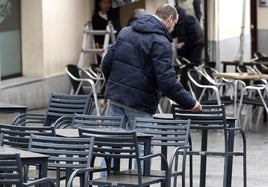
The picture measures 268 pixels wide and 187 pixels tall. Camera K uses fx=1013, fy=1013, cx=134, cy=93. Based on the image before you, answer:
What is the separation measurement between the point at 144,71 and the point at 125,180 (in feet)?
5.71

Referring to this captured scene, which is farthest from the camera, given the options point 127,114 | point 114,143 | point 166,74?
point 127,114

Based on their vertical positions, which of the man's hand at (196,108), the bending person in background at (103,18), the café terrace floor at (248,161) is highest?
the bending person in background at (103,18)

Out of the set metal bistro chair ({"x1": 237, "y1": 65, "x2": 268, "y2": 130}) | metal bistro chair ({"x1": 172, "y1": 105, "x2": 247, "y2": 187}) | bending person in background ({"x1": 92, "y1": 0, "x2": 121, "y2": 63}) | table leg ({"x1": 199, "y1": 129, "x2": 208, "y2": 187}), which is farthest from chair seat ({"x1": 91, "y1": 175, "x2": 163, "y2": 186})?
bending person in background ({"x1": 92, "y1": 0, "x2": 121, "y2": 63})

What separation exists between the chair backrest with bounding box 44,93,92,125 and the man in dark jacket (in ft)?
5.09

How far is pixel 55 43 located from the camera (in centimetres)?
1841

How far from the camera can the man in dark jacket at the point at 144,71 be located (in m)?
10.1

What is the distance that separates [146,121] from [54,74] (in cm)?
876

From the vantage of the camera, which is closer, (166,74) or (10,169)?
(10,169)

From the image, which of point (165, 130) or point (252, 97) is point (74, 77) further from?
point (165, 130)

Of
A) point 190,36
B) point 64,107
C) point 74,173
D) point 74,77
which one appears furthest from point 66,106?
point 190,36

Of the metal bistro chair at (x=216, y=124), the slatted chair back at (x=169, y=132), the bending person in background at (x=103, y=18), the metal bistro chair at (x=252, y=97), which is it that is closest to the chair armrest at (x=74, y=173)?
the slatted chair back at (x=169, y=132)

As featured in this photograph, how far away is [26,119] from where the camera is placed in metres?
11.3

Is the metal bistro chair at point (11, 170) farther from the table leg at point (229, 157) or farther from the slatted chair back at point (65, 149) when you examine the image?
the table leg at point (229, 157)

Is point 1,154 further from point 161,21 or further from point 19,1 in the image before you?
point 19,1
